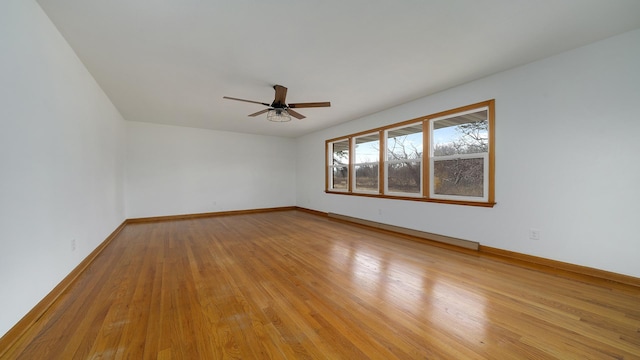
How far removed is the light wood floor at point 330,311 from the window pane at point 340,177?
305 centimetres

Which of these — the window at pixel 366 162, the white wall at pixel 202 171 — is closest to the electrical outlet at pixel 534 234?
the window at pixel 366 162

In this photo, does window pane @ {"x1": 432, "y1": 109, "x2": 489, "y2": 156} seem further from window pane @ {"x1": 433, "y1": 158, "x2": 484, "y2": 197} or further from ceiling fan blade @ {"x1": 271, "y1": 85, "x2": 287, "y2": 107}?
ceiling fan blade @ {"x1": 271, "y1": 85, "x2": 287, "y2": 107}

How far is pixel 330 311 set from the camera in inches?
72.3

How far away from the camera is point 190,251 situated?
338 centimetres

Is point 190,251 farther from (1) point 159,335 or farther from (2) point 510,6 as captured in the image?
(2) point 510,6

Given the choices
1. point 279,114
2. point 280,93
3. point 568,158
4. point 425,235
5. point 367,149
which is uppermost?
point 280,93

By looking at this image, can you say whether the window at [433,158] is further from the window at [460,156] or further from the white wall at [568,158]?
the white wall at [568,158]

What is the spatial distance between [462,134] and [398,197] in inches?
62.5

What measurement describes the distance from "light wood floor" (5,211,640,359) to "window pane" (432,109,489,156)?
167cm

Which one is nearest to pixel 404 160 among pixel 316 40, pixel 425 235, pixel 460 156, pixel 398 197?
pixel 398 197

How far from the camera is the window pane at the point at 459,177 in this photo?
3402 mm

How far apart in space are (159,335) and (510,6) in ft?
12.4

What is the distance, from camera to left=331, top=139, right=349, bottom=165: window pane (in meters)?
6.00

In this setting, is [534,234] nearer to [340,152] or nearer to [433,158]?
[433,158]
